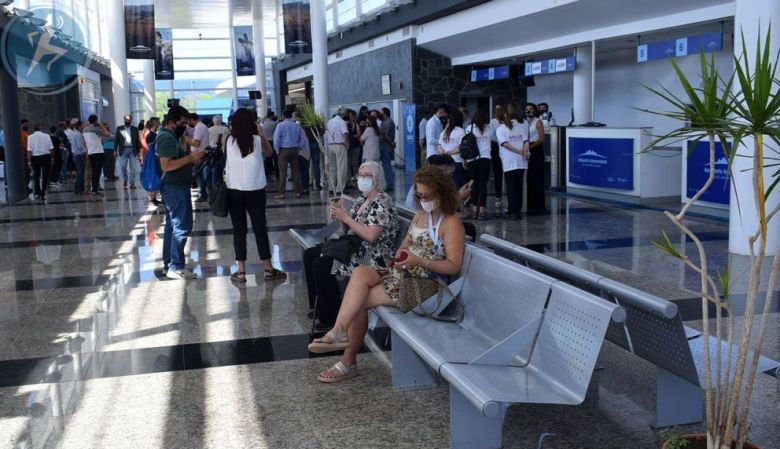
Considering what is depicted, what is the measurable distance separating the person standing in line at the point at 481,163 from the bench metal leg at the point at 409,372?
23.4ft

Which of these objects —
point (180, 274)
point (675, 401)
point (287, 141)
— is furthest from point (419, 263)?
point (287, 141)

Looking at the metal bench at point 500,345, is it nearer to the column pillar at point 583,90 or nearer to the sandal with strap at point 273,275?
the sandal with strap at point 273,275

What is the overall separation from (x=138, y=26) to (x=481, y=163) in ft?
46.6

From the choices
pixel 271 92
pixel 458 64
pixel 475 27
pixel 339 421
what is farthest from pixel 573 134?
pixel 271 92

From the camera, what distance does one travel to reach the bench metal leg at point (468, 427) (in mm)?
3412

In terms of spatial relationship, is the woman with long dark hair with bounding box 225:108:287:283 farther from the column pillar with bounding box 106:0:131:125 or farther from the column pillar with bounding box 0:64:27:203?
the column pillar with bounding box 106:0:131:125

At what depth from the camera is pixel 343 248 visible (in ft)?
17.1

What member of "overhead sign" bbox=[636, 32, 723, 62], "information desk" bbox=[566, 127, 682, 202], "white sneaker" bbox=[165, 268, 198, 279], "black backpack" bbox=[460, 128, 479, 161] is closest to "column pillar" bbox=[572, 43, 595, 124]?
"overhead sign" bbox=[636, 32, 723, 62]

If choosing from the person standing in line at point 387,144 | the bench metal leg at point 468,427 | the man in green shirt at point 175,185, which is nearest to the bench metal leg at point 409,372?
the bench metal leg at point 468,427

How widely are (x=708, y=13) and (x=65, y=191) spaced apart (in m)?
14.7

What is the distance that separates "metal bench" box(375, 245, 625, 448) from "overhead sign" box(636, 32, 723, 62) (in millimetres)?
10103

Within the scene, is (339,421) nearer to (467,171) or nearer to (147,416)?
(147,416)

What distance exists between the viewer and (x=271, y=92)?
48.2m

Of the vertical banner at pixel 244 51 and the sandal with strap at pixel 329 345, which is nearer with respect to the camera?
the sandal with strap at pixel 329 345
